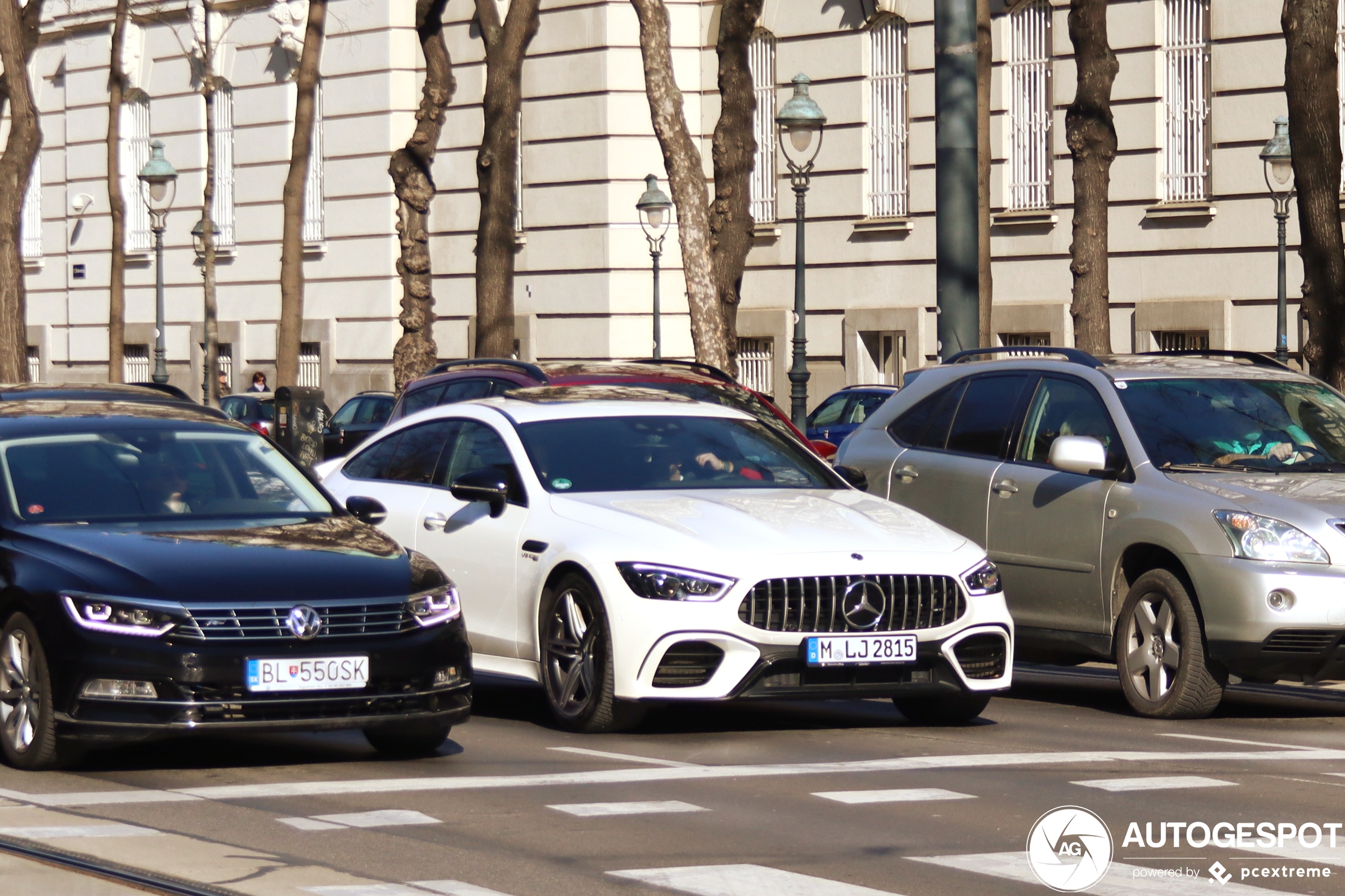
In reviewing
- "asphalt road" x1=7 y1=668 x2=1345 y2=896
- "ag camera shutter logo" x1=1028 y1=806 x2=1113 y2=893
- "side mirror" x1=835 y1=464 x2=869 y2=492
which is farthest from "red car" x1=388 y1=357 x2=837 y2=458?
"ag camera shutter logo" x1=1028 y1=806 x2=1113 y2=893

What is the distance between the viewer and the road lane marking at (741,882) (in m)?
6.66

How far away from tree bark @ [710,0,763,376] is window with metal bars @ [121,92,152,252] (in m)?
26.2

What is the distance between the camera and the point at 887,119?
34.3m

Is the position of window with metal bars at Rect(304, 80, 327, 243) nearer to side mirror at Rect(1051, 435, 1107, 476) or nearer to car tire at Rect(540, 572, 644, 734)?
side mirror at Rect(1051, 435, 1107, 476)

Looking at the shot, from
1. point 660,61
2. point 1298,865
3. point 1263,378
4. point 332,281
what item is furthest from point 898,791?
point 332,281

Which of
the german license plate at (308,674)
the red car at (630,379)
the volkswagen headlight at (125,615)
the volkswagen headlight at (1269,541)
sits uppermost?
the red car at (630,379)

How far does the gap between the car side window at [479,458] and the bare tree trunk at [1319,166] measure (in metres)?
6.91

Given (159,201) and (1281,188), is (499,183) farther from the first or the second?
(1281,188)

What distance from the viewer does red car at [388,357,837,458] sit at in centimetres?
1472

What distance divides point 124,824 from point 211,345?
31.8 m

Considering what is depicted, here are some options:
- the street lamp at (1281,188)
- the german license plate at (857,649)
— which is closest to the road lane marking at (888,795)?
the german license plate at (857,649)

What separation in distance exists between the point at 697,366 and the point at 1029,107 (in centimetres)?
1779

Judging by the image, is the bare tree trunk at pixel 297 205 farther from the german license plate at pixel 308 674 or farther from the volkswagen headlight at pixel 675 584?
the german license plate at pixel 308 674

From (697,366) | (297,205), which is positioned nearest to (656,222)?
(297,205)
